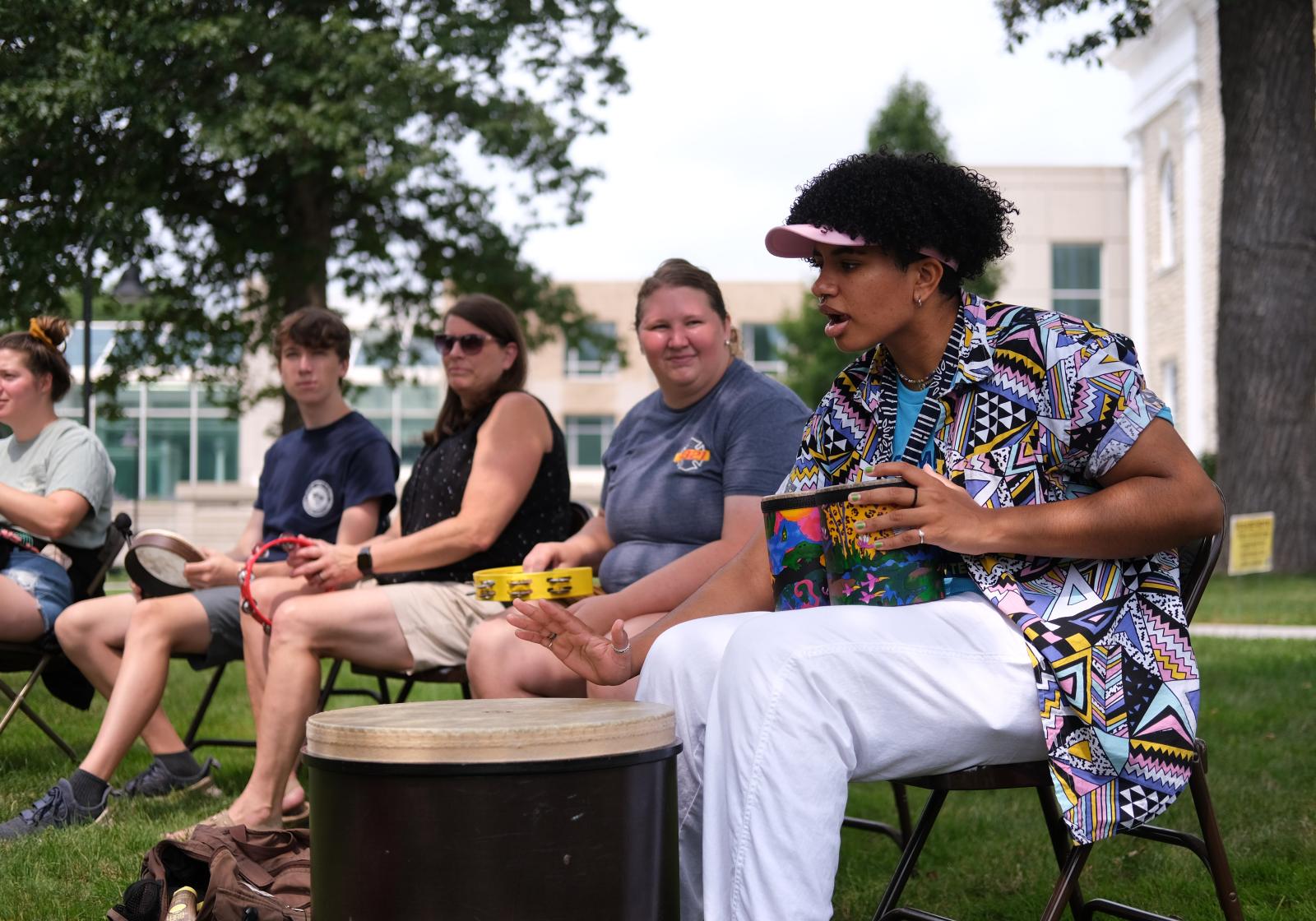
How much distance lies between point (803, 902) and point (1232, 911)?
1027 mm

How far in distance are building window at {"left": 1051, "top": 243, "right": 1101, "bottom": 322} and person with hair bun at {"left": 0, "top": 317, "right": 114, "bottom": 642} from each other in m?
38.9

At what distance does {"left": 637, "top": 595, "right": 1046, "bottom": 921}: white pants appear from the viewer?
2.26 meters

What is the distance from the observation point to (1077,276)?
4172 centimetres

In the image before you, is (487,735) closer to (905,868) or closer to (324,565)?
(905,868)

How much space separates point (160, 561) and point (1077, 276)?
3991cm

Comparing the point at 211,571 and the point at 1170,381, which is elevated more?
the point at 1170,381

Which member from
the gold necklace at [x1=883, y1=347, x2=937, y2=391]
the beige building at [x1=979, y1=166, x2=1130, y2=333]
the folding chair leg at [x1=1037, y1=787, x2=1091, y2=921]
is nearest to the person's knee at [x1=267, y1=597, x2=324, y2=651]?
the gold necklace at [x1=883, y1=347, x2=937, y2=391]

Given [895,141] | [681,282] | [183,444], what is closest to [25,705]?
[681,282]

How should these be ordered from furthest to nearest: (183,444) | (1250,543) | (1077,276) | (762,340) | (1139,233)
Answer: (762,340)
(183,444)
(1077,276)
(1139,233)
(1250,543)

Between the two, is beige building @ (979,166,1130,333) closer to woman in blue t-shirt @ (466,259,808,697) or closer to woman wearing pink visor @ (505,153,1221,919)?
woman in blue t-shirt @ (466,259,808,697)

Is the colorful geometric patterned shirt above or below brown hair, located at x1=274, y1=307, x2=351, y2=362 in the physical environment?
below

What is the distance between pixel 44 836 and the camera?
404 centimetres

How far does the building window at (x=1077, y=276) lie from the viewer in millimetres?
41562

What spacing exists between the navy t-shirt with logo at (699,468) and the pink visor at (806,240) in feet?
3.08
